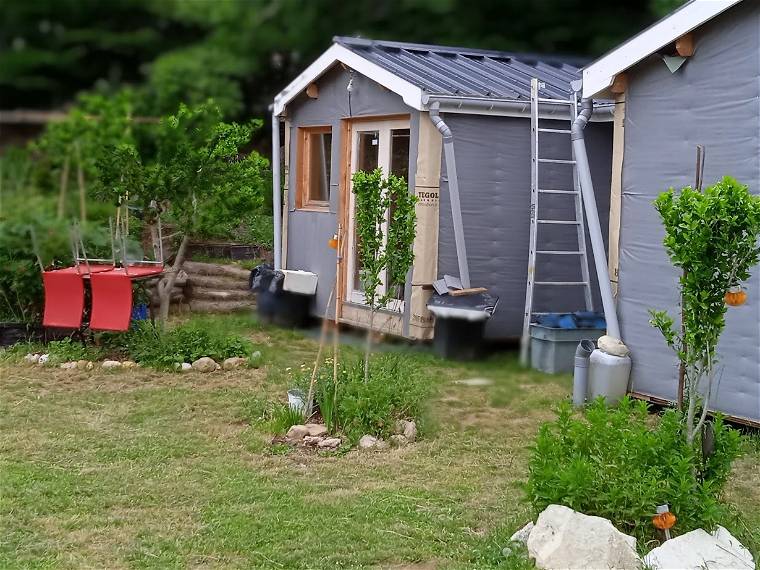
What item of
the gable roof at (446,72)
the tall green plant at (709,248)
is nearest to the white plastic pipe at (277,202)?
the gable roof at (446,72)

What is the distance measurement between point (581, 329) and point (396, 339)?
1.81m

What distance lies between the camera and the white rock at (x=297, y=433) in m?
5.46

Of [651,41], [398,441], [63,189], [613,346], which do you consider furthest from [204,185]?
[63,189]

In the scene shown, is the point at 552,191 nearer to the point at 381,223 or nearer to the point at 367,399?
the point at 381,223

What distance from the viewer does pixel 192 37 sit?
3.94 feet

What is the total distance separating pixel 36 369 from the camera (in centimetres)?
726

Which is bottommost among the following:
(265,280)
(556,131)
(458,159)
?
(265,280)

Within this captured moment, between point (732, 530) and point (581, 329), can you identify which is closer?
point (732, 530)

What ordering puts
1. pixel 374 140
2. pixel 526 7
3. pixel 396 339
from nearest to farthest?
pixel 526 7
pixel 396 339
pixel 374 140

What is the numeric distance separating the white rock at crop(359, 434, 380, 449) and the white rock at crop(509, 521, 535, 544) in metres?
1.57

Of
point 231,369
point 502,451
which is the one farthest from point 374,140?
point 502,451

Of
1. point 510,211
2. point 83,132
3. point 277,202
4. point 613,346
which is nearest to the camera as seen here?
point 83,132

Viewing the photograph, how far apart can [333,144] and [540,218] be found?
7.89ft

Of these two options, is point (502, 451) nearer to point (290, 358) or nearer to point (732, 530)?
point (732, 530)
